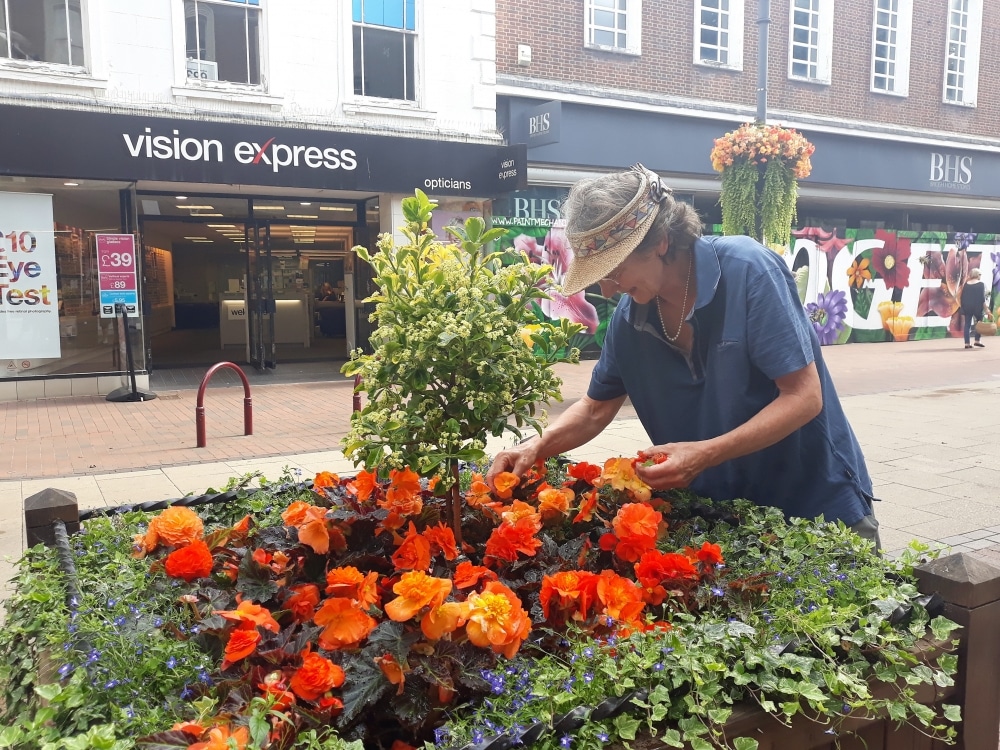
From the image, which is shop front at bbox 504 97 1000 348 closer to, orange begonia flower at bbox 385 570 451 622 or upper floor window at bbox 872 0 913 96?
upper floor window at bbox 872 0 913 96

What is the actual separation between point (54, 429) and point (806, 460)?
8.95 m

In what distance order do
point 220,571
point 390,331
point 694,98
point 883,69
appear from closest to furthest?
point 390,331
point 220,571
point 694,98
point 883,69

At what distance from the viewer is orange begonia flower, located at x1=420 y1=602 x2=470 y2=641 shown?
164 centimetres

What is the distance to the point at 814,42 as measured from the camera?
58.5 ft

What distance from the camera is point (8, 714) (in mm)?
1847

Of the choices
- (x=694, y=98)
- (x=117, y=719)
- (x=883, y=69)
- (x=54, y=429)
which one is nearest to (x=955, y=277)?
(x=883, y=69)

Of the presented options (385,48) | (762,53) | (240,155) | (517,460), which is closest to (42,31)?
(240,155)

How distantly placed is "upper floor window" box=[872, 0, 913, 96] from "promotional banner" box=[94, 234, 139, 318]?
16194mm

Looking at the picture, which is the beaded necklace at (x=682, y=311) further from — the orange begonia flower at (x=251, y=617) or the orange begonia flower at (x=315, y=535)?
the orange begonia flower at (x=251, y=617)

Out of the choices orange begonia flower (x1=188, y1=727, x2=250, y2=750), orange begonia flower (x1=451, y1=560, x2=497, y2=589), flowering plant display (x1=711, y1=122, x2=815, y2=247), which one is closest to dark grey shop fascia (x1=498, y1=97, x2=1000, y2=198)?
flowering plant display (x1=711, y1=122, x2=815, y2=247)

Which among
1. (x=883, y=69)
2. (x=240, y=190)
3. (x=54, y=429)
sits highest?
(x=883, y=69)

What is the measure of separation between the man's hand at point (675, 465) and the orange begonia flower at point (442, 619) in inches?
31.4

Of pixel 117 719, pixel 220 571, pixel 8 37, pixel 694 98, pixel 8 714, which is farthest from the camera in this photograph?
pixel 694 98

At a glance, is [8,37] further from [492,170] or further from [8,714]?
[8,714]
